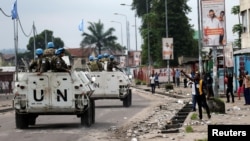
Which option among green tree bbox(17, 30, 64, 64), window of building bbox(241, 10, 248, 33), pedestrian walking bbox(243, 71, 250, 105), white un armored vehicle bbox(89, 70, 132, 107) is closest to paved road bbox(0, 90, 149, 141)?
white un armored vehicle bbox(89, 70, 132, 107)

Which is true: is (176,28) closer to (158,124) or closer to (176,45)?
(176,45)

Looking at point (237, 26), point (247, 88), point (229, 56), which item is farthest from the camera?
point (237, 26)

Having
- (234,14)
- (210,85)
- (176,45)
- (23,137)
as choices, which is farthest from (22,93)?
(176,45)

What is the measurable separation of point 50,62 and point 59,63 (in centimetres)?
42

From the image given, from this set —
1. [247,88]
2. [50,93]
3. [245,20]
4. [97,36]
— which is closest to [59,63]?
[50,93]

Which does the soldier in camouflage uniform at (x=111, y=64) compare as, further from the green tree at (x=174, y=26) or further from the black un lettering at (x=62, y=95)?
the green tree at (x=174, y=26)

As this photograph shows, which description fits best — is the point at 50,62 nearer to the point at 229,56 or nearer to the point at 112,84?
the point at 112,84

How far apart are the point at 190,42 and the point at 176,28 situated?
2.92 meters

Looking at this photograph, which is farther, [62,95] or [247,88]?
[247,88]

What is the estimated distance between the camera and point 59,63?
15.9 m

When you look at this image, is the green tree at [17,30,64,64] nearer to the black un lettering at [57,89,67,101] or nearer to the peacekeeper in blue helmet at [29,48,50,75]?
the peacekeeper in blue helmet at [29,48,50,75]

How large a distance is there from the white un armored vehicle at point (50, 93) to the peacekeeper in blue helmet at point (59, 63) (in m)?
0.18

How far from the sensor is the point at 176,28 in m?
74.9

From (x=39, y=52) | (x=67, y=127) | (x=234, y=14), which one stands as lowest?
(x=67, y=127)
